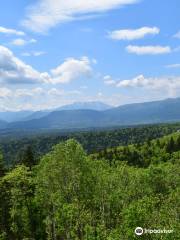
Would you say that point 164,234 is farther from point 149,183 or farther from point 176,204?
point 149,183

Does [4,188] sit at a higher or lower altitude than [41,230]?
higher

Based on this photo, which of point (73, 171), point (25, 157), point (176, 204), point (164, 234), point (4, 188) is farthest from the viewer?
point (25, 157)

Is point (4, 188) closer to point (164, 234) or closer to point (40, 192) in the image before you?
point (40, 192)

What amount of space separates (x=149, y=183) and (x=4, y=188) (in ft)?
120

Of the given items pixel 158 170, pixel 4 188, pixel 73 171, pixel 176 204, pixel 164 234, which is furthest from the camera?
pixel 158 170

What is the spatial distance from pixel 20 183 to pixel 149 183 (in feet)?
120

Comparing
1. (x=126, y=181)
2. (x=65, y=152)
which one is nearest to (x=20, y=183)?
(x=65, y=152)

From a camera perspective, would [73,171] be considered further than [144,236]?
Yes

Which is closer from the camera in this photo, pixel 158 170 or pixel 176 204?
pixel 176 204

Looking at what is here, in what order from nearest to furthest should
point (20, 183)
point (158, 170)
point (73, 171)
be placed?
point (73, 171) → point (20, 183) → point (158, 170)

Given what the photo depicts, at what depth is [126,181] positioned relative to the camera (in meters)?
97.6

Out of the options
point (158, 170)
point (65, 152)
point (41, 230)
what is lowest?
point (41, 230)

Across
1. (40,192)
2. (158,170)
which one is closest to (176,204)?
(40,192)

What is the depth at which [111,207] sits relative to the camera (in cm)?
8669
